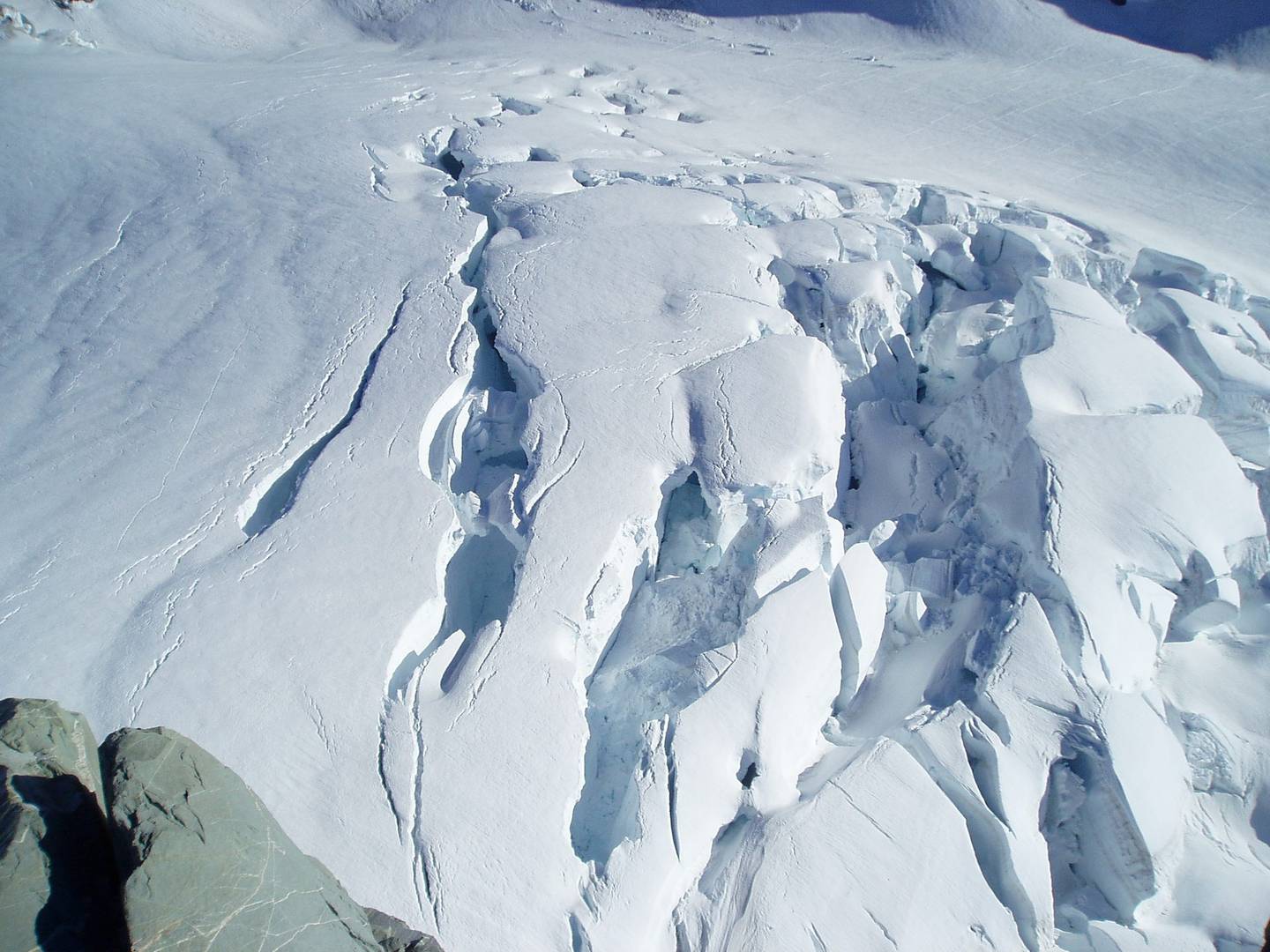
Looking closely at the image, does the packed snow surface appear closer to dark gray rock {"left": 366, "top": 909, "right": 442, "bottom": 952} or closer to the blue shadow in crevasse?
dark gray rock {"left": 366, "top": 909, "right": 442, "bottom": 952}

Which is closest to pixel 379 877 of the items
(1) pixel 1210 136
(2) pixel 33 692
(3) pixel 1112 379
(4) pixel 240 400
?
(2) pixel 33 692

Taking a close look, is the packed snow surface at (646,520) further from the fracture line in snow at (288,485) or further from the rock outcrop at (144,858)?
the rock outcrop at (144,858)

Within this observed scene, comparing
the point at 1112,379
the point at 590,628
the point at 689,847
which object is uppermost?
the point at 1112,379

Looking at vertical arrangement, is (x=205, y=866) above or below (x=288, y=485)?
Answer: above

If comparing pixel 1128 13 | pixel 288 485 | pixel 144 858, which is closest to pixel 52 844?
pixel 144 858

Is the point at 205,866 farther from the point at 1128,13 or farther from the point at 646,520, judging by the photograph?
the point at 1128,13

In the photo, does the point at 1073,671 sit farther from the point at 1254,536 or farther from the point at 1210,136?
the point at 1210,136
